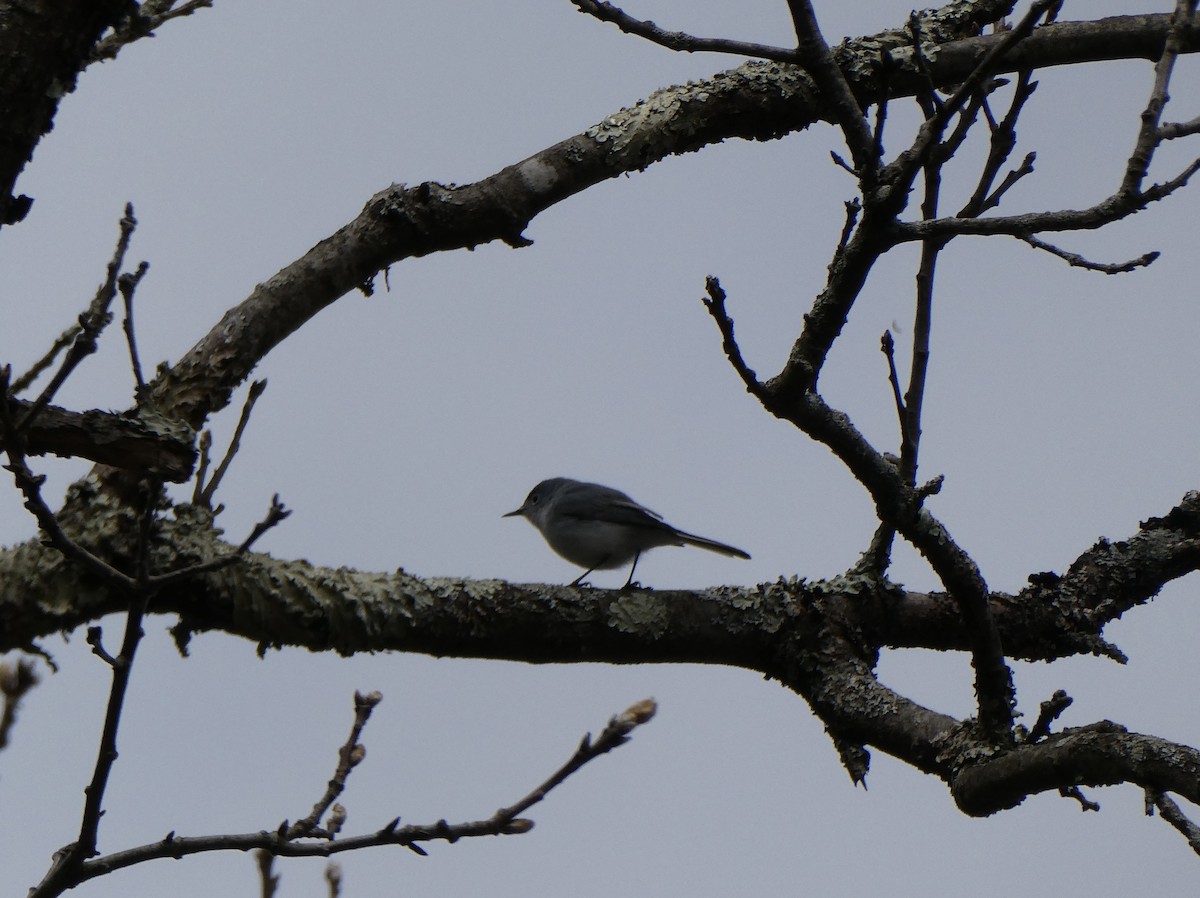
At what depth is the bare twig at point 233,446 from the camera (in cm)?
273

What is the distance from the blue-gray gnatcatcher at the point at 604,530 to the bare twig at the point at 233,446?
2398 mm

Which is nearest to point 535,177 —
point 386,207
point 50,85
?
point 386,207

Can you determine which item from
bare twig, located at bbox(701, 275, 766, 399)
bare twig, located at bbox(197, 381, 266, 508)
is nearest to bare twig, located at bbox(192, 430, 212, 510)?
bare twig, located at bbox(197, 381, 266, 508)

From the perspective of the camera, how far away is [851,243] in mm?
2547

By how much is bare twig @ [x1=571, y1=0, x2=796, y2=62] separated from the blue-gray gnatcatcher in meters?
2.70

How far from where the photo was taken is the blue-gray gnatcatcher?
5.18 m

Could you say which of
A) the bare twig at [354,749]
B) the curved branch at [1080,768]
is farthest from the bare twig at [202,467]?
the curved branch at [1080,768]

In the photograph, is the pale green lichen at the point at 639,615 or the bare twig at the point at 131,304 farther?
the pale green lichen at the point at 639,615

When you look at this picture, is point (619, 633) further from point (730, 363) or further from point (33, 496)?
point (33, 496)

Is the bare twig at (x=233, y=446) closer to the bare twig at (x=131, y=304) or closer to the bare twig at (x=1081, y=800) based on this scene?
the bare twig at (x=131, y=304)

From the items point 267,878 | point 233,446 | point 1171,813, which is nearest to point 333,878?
point 267,878

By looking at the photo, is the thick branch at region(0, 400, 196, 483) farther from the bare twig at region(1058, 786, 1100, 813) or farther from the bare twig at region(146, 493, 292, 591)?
the bare twig at region(1058, 786, 1100, 813)

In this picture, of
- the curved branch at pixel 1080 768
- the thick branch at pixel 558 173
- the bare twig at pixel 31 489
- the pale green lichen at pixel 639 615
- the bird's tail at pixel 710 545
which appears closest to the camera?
the bare twig at pixel 31 489

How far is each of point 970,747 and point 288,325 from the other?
195 cm
